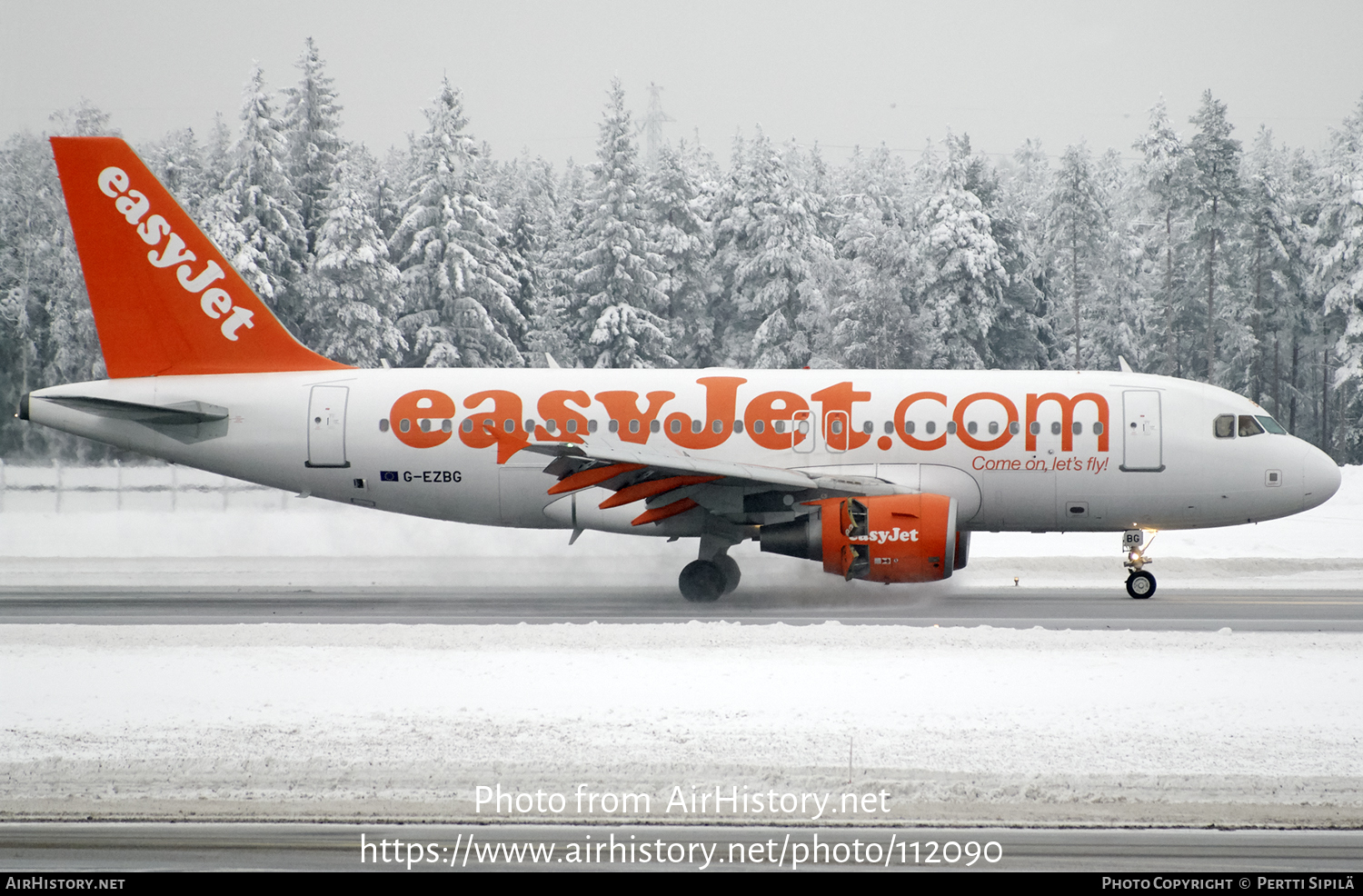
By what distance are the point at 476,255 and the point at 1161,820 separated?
1810 inches

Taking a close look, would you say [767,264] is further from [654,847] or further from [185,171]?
[654,847]

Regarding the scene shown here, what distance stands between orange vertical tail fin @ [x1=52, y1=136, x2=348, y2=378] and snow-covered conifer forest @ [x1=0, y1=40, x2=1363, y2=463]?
81.8ft

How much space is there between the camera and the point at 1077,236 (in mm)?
63844

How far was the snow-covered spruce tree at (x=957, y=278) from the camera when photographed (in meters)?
52.5

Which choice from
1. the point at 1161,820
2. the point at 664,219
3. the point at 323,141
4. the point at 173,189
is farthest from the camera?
the point at 664,219

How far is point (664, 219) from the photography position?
5884cm

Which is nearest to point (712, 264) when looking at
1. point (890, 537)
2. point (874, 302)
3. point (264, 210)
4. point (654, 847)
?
point (874, 302)

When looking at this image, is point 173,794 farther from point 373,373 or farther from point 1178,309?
point 1178,309

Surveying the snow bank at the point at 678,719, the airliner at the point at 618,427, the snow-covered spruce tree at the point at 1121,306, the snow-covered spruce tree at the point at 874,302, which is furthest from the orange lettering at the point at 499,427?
the snow-covered spruce tree at the point at 1121,306

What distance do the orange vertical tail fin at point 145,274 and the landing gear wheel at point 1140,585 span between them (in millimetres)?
14259

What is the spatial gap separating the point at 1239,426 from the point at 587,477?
33.4ft

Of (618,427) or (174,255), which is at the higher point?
(174,255)

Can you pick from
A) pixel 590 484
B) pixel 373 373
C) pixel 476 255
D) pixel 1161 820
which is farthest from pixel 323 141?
pixel 1161 820

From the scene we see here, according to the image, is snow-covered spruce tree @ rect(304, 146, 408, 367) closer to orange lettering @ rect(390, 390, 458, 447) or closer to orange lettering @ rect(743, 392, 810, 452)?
orange lettering @ rect(390, 390, 458, 447)
